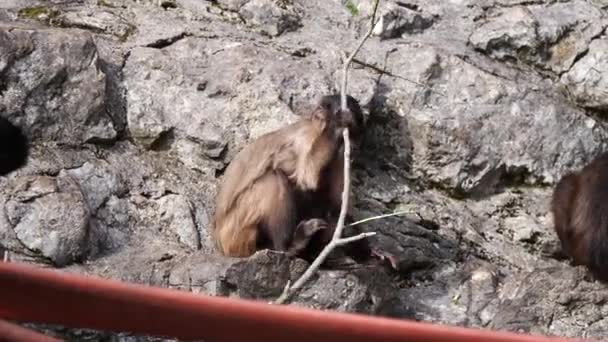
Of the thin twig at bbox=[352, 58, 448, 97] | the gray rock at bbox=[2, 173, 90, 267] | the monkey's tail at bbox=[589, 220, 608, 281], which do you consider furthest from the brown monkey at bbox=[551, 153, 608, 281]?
the gray rock at bbox=[2, 173, 90, 267]

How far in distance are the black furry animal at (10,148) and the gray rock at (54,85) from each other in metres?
2.05

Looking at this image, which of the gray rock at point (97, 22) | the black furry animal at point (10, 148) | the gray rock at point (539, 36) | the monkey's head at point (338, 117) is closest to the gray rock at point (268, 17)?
the gray rock at point (97, 22)

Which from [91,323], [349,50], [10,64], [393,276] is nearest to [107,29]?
[10,64]

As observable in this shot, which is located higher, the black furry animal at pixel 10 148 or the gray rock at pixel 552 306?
the black furry animal at pixel 10 148

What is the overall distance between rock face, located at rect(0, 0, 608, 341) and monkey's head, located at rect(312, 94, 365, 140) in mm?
671

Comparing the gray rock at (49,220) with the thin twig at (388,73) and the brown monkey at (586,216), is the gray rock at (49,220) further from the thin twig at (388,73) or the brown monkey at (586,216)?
the brown monkey at (586,216)

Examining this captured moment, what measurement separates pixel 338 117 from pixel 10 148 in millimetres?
2443

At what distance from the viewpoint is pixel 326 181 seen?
7352 millimetres

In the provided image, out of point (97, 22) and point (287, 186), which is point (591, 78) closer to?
point (287, 186)

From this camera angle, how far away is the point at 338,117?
7223mm

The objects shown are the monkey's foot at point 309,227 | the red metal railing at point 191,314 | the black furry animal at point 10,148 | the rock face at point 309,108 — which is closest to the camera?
the red metal railing at point 191,314

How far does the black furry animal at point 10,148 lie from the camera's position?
536 cm

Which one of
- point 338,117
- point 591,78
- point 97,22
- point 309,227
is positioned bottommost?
point 309,227

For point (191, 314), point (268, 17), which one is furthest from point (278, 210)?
point (191, 314)
